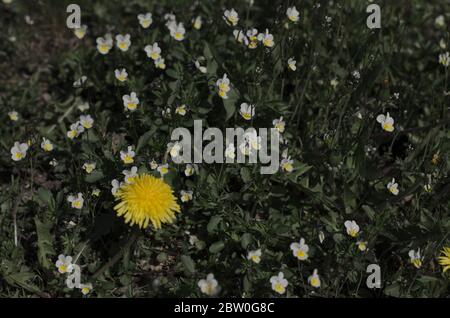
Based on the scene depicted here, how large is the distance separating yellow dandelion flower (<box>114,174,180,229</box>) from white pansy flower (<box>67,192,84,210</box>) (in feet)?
1.36

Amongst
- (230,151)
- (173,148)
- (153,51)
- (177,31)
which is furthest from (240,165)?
(177,31)

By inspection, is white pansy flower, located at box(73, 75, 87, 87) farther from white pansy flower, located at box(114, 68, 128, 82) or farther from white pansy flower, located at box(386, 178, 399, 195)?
white pansy flower, located at box(386, 178, 399, 195)

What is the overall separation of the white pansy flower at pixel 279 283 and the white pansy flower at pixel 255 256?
12cm

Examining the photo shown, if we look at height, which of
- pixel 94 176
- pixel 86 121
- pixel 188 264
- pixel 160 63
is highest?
pixel 160 63

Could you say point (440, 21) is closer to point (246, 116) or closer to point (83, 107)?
point (246, 116)

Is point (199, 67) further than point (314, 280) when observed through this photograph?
Yes

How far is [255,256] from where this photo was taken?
10.2 ft

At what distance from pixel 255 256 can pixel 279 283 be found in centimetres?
18

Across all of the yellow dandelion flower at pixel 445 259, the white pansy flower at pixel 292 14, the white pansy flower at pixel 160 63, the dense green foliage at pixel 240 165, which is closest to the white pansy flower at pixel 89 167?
the dense green foliage at pixel 240 165

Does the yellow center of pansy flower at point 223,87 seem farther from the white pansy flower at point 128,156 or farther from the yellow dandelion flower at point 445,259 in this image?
the yellow dandelion flower at point 445,259

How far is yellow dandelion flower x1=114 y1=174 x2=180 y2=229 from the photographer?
2920 mm

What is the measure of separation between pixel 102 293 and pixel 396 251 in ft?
5.46

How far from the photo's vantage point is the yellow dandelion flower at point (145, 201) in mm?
2920

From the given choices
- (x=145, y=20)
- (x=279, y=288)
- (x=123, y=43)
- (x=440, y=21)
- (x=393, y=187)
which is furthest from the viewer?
(x=440, y=21)
